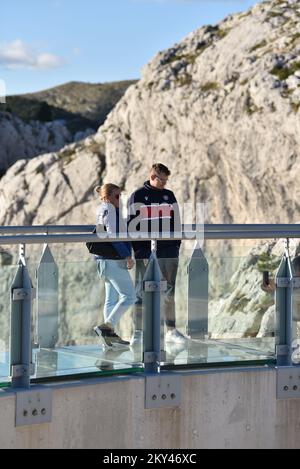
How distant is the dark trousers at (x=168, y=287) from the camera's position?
8.26 meters

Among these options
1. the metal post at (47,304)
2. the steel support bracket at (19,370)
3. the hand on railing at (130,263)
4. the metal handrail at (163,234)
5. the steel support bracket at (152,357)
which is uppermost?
the metal handrail at (163,234)

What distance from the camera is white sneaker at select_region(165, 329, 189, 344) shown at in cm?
838

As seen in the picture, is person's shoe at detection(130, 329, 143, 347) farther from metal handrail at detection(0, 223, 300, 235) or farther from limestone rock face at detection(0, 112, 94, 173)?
limestone rock face at detection(0, 112, 94, 173)

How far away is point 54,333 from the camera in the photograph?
26.2 ft

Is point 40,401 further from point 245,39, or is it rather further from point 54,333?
point 245,39

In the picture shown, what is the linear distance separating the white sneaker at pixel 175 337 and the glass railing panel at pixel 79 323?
0.29m

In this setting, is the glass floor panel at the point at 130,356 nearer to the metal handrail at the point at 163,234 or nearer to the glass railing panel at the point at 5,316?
the glass railing panel at the point at 5,316

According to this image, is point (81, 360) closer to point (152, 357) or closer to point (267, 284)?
point (152, 357)

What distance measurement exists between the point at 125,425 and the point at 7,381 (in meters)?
1.00

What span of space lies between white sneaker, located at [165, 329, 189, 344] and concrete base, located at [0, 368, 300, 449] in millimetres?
302

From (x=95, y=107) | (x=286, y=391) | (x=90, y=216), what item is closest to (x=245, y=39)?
(x=90, y=216)
